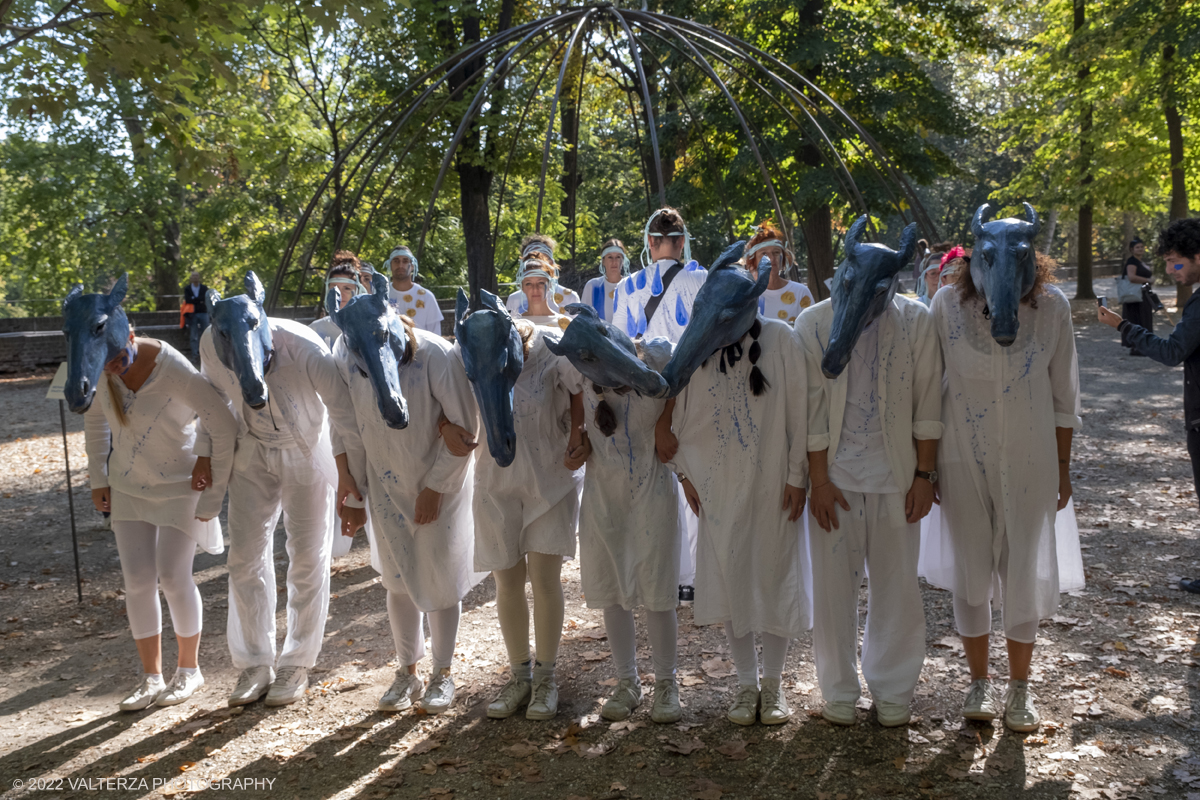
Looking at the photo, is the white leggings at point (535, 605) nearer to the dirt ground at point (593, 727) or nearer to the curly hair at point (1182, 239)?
the dirt ground at point (593, 727)

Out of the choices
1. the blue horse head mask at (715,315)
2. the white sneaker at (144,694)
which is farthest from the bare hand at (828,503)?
the white sneaker at (144,694)

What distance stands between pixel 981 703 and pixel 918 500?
0.85m

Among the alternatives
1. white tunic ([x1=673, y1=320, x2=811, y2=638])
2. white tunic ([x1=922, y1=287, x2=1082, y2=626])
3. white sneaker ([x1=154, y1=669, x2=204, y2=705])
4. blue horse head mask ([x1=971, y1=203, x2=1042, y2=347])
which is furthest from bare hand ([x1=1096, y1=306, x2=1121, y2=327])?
white sneaker ([x1=154, y1=669, x2=204, y2=705])

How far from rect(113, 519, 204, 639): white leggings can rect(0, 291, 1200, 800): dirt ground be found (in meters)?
0.42

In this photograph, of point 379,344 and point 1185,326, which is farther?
point 1185,326

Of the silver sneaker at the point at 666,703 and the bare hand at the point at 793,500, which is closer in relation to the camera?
the bare hand at the point at 793,500

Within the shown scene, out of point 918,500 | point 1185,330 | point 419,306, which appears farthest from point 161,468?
point 1185,330

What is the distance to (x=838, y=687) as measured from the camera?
3.55 m

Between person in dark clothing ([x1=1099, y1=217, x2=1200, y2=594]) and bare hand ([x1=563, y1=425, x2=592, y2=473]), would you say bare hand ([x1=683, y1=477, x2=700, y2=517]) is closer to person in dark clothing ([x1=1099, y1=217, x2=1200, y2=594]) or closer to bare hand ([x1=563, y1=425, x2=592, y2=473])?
bare hand ([x1=563, y1=425, x2=592, y2=473])

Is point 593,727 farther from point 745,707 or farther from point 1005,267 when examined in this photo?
point 1005,267

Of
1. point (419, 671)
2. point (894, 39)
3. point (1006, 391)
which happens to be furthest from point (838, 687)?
point (894, 39)

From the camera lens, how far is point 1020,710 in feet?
11.3

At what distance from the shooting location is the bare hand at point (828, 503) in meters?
3.41

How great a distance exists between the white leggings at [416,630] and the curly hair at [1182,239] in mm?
3805
